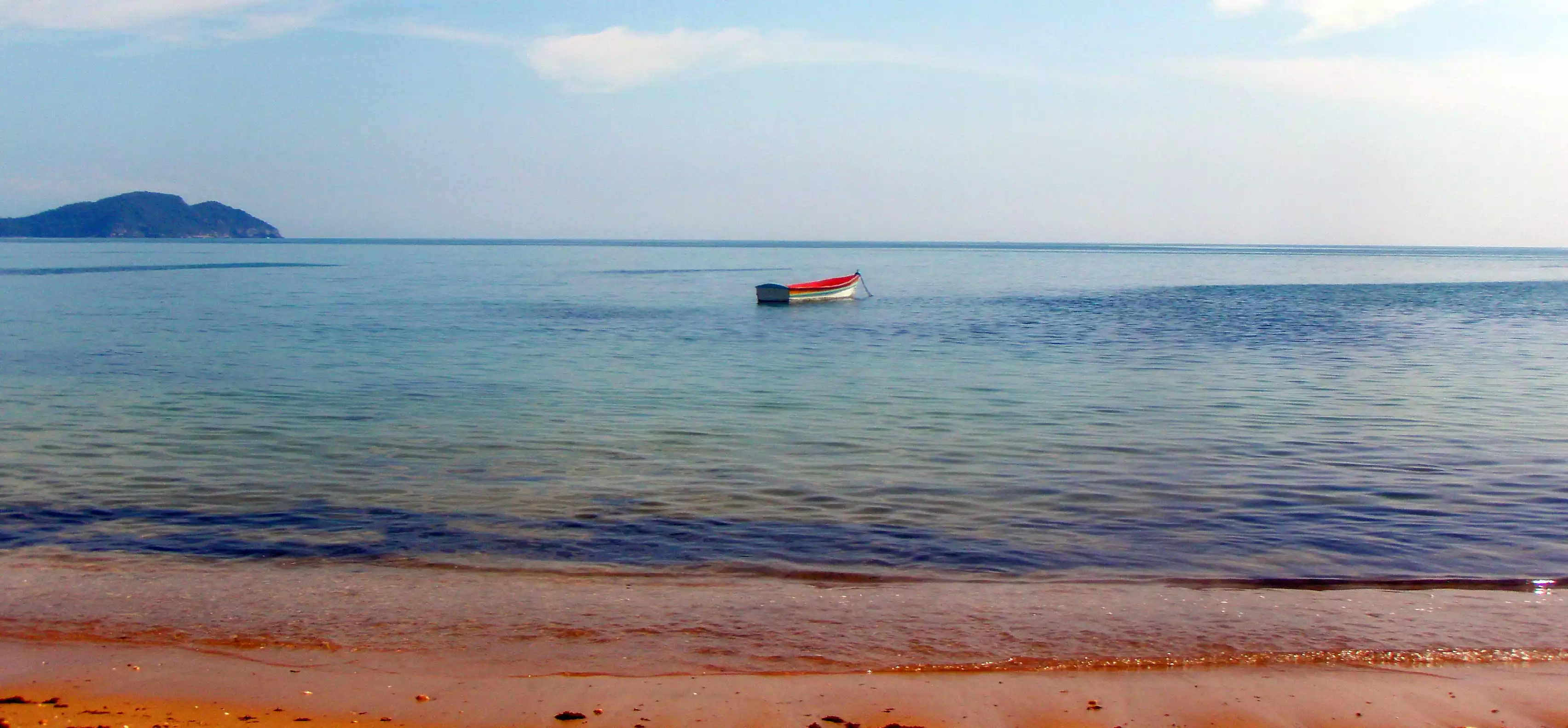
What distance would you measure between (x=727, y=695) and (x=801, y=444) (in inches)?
311

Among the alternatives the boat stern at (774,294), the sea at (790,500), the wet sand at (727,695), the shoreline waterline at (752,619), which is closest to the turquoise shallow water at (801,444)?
the sea at (790,500)

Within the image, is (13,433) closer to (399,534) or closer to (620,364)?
(399,534)

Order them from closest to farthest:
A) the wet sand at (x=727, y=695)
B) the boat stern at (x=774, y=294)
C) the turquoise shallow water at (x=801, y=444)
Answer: the wet sand at (x=727, y=695), the turquoise shallow water at (x=801, y=444), the boat stern at (x=774, y=294)

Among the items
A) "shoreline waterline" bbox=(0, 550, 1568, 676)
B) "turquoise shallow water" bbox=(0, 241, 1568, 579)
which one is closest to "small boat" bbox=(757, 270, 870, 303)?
"turquoise shallow water" bbox=(0, 241, 1568, 579)

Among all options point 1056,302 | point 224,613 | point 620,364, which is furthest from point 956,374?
point 1056,302

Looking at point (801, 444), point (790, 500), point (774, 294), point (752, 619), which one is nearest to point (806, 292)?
point (774, 294)

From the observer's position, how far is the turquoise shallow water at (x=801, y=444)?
29.9 feet

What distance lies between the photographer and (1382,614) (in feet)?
23.6

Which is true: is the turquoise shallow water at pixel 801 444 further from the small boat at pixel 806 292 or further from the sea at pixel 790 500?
the small boat at pixel 806 292

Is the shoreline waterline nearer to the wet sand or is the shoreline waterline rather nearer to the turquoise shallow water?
the wet sand

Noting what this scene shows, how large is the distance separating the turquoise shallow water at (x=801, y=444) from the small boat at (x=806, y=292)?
8964 mm

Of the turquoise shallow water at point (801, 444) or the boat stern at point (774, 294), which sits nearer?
the turquoise shallow water at point (801, 444)

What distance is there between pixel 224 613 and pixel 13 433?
9112mm

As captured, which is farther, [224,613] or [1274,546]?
[1274,546]
